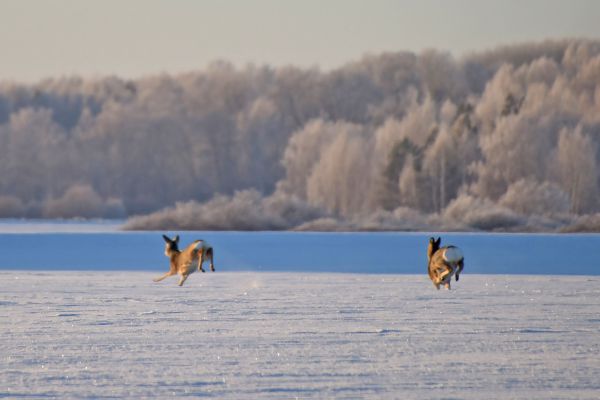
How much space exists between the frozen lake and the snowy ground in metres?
4.32

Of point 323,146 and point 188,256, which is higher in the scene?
point 323,146

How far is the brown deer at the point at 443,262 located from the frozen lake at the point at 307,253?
14.5 feet

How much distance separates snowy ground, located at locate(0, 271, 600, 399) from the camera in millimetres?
6484

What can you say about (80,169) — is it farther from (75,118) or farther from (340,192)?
(340,192)

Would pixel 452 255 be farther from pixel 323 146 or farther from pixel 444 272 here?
pixel 323 146

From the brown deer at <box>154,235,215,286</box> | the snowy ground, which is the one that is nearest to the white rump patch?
the snowy ground

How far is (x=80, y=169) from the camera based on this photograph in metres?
70.4

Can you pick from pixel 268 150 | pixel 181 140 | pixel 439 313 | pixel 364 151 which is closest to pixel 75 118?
pixel 181 140

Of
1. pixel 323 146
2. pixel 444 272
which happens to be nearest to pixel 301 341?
pixel 444 272

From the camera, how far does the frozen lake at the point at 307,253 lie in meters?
17.8

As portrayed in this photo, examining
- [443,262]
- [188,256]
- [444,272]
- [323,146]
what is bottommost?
[444,272]

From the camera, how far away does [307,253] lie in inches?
858

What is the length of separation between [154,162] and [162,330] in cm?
6344

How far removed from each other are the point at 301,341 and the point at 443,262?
146 inches
